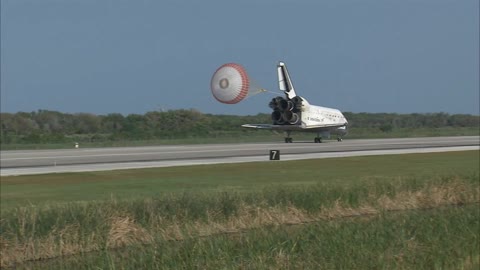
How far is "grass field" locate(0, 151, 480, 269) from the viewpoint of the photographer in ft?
34.4

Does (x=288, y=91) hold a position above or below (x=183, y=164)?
above

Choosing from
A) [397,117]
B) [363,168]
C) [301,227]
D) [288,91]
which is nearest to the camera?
[301,227]

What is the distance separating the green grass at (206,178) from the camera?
Answer: 20.8 m

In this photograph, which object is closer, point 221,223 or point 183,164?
→ point 221,223

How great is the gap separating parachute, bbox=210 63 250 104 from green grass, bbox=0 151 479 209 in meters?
3.75

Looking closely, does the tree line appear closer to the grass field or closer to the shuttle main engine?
the shuttle main engine

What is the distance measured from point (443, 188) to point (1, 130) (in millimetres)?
77627

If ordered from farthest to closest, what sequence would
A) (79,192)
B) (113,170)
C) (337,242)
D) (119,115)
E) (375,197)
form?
(119,115)
(113,170)
(79,192)
(375,197)
(337,242)

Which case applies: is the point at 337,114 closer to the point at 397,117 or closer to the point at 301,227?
the point at 397,117

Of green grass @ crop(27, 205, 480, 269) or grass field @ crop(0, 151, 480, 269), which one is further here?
grass field @ crop(0, 151, 480, 269)

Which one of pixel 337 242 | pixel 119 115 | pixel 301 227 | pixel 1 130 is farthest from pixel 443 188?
pixel 119 115

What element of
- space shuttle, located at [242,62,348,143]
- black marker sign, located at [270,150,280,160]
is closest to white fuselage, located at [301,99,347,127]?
space shuttle, located at [242,62,348,143]

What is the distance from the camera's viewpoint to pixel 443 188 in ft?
62.3

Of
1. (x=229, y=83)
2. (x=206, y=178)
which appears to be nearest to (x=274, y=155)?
(x=229, y=83)
